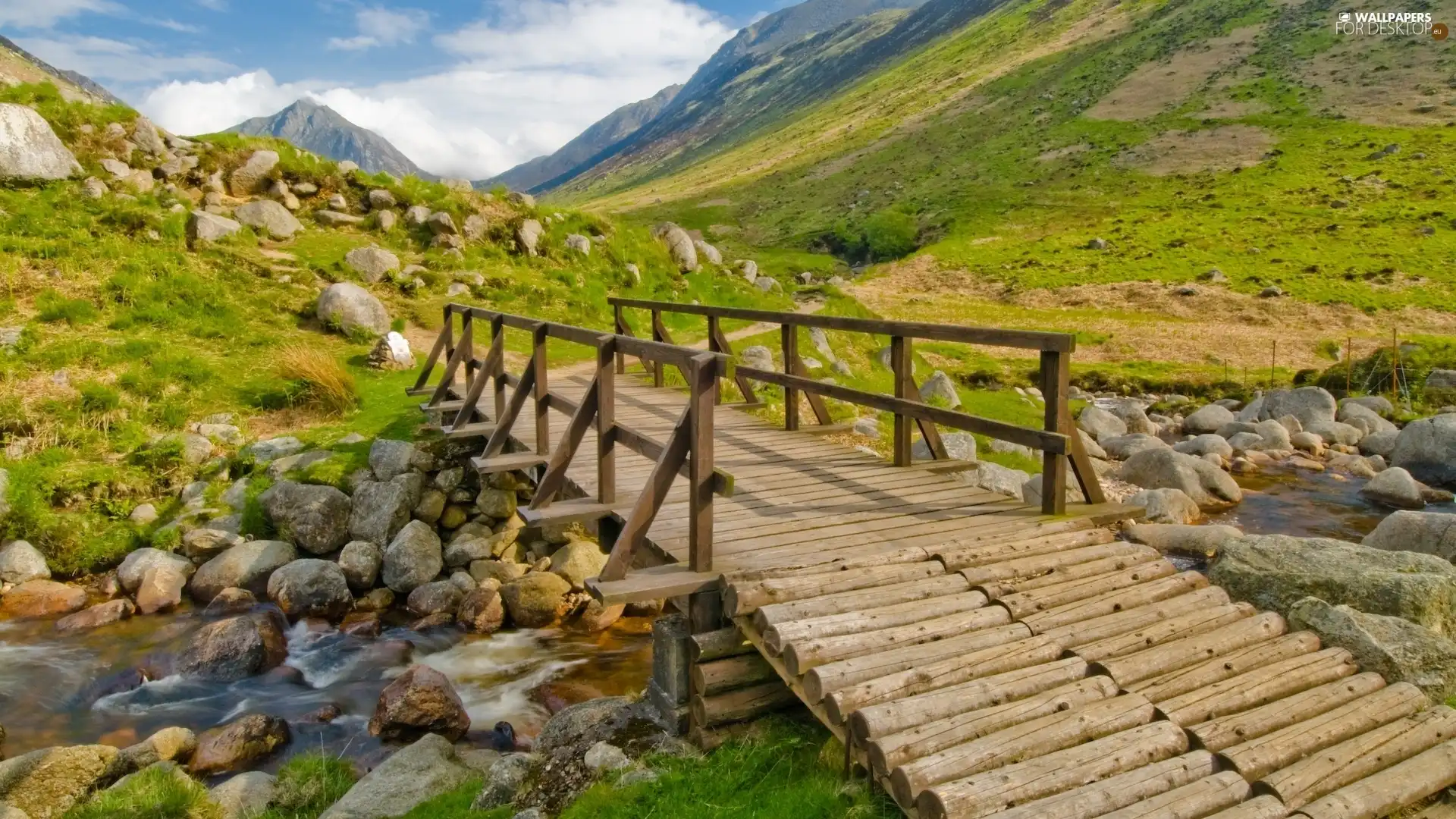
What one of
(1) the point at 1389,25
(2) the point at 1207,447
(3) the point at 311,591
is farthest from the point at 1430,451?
(1) the point at 1389,25

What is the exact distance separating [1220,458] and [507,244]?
1940 cm

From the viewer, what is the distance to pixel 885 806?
4727mm

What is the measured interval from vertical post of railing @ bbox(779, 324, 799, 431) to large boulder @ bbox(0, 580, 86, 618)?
935cm

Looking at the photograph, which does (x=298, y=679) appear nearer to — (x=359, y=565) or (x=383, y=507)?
(x=359, y=565)

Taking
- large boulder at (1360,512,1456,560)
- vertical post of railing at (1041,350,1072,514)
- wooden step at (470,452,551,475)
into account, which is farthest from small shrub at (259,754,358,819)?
large boulder at (1360,512,1456,560)

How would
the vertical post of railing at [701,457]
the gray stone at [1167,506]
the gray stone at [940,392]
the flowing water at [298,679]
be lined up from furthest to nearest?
the gray stone at [940,392]
the gray stone at [1167,506]
the flowing water at [298,679]
the vertical post of railing at [701,457]

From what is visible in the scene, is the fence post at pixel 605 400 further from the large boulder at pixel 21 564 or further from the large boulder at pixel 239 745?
the large boulder at pixel 21 564

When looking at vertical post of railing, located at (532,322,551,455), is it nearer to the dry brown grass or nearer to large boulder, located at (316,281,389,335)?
the dry brown grass

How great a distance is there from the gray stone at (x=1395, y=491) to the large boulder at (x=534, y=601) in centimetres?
1718

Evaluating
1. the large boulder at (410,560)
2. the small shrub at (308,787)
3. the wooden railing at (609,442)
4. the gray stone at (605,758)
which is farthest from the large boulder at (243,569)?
the gray stone at (605,758)

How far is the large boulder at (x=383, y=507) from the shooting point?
39.4 ft

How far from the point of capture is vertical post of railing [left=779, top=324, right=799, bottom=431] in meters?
11.2

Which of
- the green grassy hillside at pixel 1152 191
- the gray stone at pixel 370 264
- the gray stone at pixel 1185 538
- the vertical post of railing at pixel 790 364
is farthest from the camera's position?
the green grassy hillside at pixel 1152 191

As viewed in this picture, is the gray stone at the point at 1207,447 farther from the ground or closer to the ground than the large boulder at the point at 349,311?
closer to the ground
